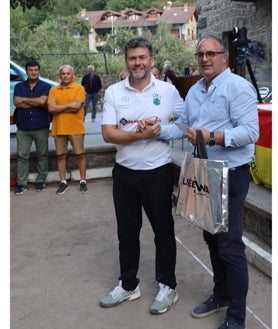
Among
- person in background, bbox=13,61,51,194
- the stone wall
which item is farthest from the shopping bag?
the stone wall

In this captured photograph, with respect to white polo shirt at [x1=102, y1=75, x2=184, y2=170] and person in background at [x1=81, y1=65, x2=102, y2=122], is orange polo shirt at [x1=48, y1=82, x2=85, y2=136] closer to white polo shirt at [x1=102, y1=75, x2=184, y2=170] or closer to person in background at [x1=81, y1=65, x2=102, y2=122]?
white polo shirt at [x1=102, y1=75, x2=184, y2=170]

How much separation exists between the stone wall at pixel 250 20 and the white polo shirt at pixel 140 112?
5.91 m

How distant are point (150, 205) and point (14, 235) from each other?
2.24m

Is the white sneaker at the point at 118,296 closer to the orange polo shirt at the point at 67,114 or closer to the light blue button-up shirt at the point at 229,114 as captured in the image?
the light blue button-up shirt at the point at 229,114

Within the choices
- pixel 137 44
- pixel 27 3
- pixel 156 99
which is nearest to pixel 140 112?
pixel 156 99

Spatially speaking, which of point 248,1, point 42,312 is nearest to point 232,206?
point 42,312

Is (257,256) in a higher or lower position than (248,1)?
lower

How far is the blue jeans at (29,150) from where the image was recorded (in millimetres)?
6453

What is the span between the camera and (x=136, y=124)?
3.05m

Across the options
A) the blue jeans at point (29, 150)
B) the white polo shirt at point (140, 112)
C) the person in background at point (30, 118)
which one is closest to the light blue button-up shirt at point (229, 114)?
the white polo shirt at point (140, 112)

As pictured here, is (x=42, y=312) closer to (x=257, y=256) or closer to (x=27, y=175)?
(x=257, y=256)

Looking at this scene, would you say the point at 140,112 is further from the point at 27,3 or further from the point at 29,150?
the point at 27,3

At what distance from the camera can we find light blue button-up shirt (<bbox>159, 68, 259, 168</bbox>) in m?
2.62

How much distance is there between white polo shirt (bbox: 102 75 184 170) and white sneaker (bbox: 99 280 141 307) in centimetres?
92
